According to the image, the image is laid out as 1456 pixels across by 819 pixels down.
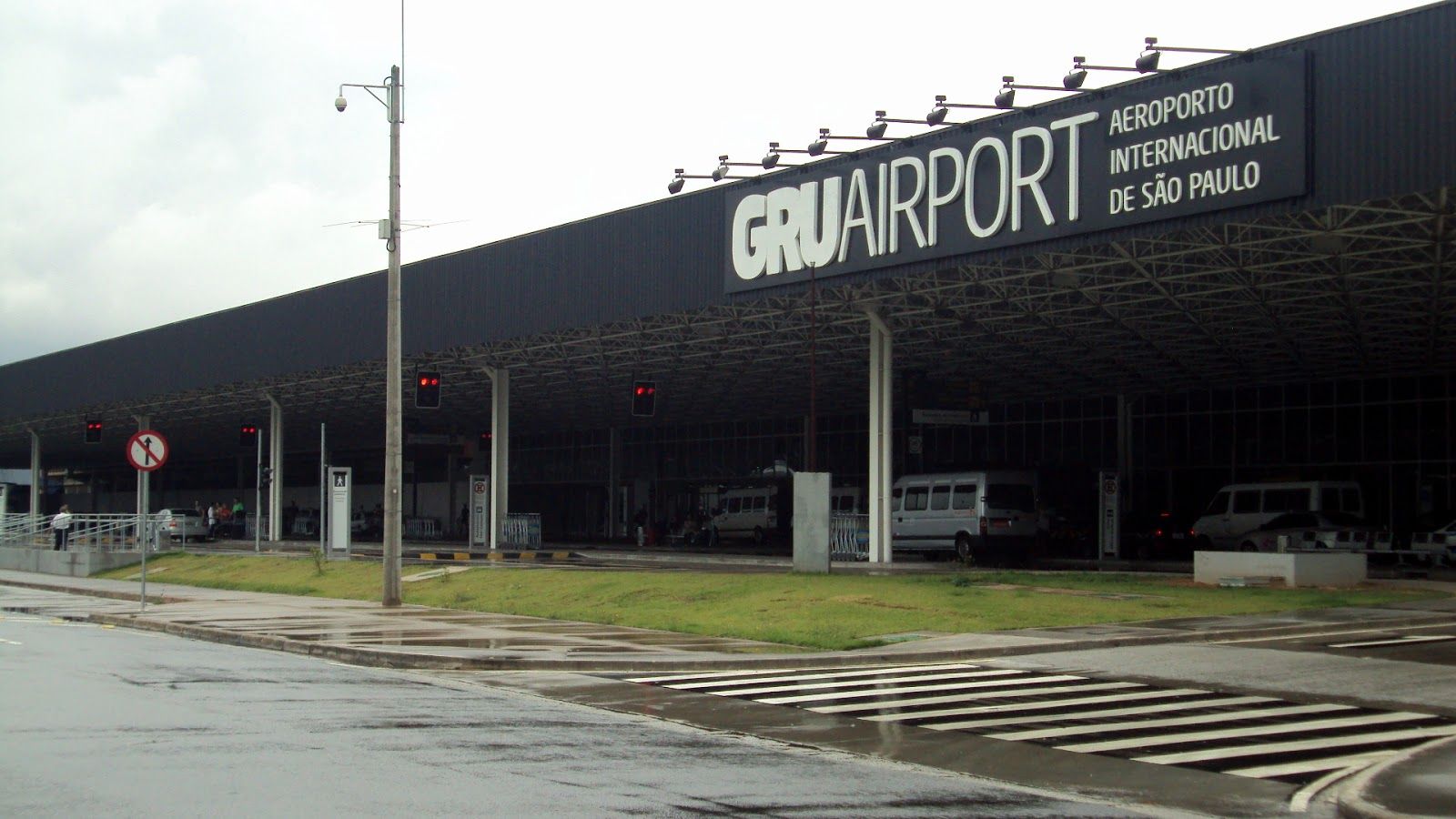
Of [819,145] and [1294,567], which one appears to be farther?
[819,145]

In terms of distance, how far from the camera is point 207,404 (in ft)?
227

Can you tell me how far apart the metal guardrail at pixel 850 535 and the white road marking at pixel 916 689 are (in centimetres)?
2426

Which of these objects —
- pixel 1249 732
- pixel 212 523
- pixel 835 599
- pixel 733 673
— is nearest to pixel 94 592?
pixel 835 599

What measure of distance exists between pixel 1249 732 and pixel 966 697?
9.76ft

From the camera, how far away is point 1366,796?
9.05 meters

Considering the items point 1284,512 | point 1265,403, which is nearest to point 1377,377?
point 1265,403

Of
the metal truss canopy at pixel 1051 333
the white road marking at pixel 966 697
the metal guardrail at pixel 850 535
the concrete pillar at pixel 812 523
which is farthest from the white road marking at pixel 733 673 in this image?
the metal guardrail at pixel 850 535

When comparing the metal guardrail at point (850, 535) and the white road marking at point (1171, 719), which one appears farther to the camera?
the metal guardrail at point (850, 535)

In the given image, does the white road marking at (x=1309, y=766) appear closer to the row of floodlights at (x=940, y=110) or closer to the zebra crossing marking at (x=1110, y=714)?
the zebra crossing marking at (x=1110, y=714)

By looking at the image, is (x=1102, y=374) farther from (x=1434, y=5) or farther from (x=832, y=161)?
(x=1434, y=5)

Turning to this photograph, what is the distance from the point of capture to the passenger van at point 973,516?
1476 inches

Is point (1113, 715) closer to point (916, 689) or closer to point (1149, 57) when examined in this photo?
point (916, 689)

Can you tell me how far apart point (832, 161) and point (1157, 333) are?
546 inches

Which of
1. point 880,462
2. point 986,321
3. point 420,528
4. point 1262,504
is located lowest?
point 420,528
